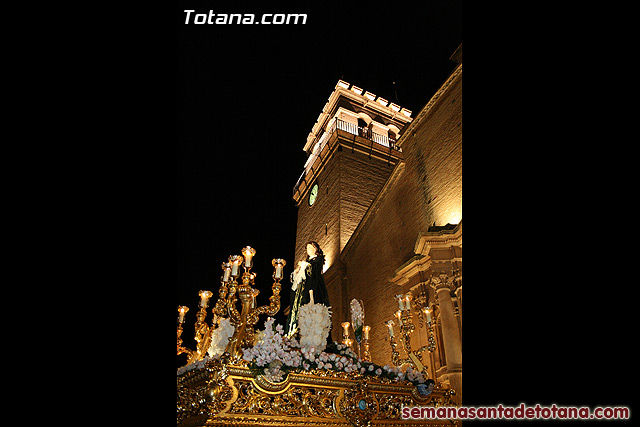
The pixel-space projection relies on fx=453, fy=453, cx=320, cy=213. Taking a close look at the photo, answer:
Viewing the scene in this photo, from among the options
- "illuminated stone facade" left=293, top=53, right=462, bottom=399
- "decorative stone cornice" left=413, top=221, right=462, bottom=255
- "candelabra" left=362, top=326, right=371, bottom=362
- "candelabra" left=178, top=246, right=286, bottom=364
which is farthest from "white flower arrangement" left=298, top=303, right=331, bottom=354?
"decorative stone cornice" left=413, top=221, right=462, bottom=255

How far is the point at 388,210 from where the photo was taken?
15945 millimetres

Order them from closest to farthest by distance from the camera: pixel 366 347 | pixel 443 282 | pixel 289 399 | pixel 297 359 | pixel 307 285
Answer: pixel 289 399 < pixel 297 359 < pixel 307 285 < pixel 366 347 < pixel 443 282

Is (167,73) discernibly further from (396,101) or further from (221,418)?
(396,101)

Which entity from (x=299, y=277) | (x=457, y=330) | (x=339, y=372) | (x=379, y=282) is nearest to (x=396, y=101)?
(x=379, y=282)

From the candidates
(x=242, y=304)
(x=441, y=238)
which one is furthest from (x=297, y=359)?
(x=441, y=238)

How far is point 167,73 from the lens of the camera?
2.20 metres

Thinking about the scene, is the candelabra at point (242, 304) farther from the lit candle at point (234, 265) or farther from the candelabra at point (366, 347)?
the candelabra at point (366, 347)

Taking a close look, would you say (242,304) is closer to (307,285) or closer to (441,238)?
(307,285)

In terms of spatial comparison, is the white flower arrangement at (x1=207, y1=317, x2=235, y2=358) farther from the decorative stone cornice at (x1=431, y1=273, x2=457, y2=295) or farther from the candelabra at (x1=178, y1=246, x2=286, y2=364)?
the decorative stone cornice at (x1=431, y1=273, x2=457, y2=295)

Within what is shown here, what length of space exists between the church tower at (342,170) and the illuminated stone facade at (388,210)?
0.18 ft

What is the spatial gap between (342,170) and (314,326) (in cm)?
1594

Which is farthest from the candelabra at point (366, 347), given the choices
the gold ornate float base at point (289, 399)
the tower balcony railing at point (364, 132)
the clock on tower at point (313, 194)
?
the clock on tower at point (313, 194)

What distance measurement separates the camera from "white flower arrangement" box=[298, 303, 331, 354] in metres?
5.80

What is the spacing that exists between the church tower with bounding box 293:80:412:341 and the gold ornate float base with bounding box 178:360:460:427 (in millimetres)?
12351
